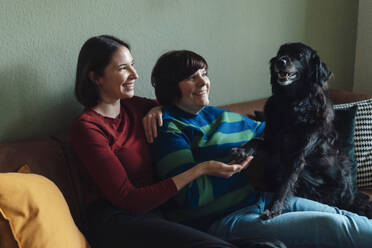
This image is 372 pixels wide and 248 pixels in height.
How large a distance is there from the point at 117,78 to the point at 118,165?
36 centimetres

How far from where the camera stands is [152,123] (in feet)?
5.00

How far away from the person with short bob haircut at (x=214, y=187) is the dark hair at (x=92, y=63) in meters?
0.23

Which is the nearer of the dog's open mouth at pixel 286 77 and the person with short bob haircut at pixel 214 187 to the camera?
the person with short bob haircut at pixel 214 187

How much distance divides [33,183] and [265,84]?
172 cm

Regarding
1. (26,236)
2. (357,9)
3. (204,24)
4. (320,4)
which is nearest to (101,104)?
(26,236)

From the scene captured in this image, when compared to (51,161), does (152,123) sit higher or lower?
higher

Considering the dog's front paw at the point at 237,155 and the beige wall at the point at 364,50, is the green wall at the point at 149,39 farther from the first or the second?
the dog's front paw at the point at 237,155

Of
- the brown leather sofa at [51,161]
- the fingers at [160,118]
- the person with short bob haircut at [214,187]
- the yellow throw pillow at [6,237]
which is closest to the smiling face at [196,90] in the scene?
the person with short bob haircut at [214,187]

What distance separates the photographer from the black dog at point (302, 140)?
1.50 m

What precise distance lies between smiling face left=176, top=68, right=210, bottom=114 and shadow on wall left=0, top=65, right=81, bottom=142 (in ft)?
1.83

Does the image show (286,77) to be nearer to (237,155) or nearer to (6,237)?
(237,155)

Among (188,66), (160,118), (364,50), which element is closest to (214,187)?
(160,118)

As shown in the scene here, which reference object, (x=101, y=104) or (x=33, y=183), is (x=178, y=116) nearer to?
(x=101, y=104)

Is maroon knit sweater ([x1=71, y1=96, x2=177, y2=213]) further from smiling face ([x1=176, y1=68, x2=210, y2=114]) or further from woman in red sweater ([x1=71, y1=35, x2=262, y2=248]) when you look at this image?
smiling face ([x1=176, y1=68, x2=210, y2=114])
